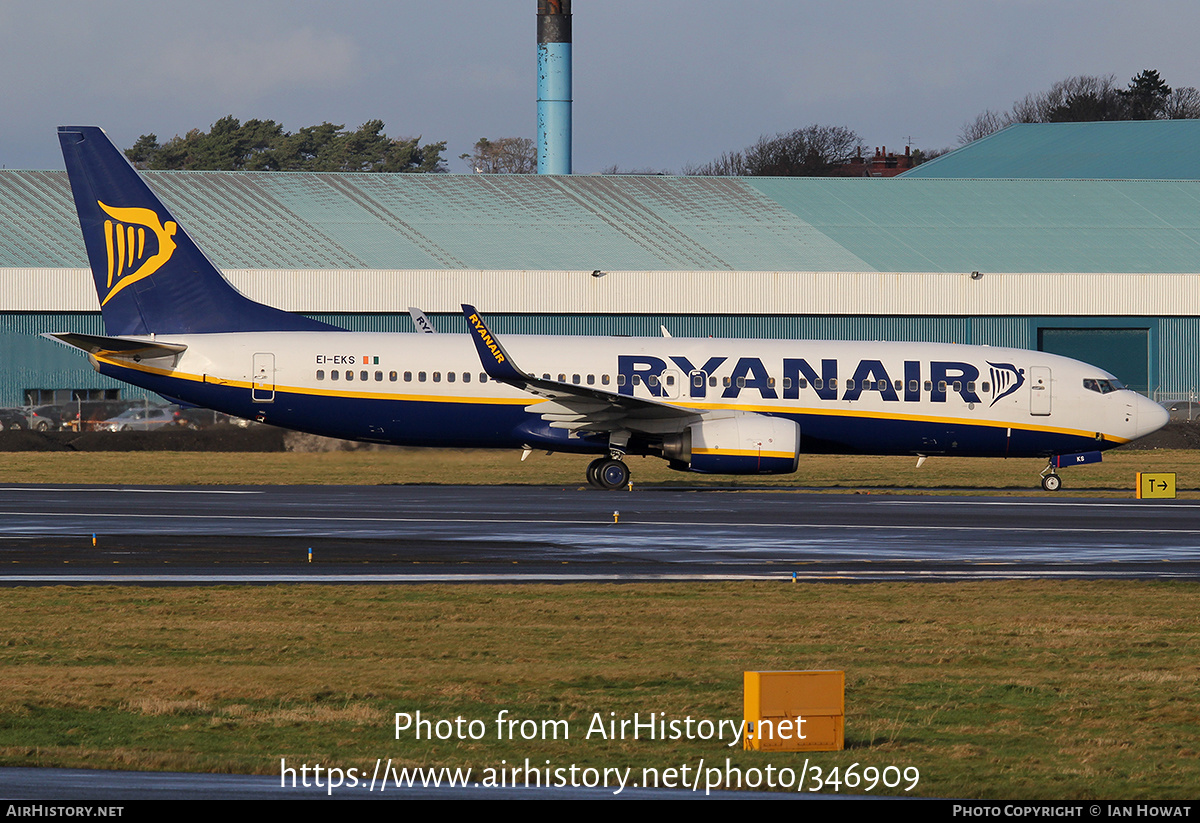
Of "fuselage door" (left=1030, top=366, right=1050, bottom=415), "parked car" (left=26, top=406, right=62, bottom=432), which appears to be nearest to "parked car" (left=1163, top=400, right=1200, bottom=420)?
"fuselage door" (left=1030, top=366, right=1050, bottom=415)

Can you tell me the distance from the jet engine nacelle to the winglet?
4.26 m

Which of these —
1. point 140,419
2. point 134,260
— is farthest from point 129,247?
point 140,419

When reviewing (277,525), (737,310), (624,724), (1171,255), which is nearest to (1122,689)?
(624,724)

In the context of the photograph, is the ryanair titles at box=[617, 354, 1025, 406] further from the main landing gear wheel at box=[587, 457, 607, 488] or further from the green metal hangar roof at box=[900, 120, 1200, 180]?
the green metal hangar roof at box=[900, 120, 1200, 180]

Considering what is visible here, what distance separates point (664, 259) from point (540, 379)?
34880mm

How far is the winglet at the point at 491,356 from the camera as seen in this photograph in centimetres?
3466

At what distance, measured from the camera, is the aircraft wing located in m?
34.8

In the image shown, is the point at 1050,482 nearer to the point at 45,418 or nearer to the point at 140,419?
the point at 140,419

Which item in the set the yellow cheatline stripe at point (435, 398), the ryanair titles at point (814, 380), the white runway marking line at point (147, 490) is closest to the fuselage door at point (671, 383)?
the ryanair titles at point (814, 380)

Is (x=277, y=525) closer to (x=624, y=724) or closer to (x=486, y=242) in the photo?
(x=624, y=724)

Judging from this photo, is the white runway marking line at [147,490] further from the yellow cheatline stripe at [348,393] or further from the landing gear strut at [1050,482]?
the landing gear strut at [1050,482]

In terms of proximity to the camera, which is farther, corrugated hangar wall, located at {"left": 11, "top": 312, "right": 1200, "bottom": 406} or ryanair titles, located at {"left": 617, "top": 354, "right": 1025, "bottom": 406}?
corrugated hangar wall, located at {"left": 11, "top": 312, "right": 1200, "bottom": 406}

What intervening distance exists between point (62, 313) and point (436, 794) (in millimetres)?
58224
